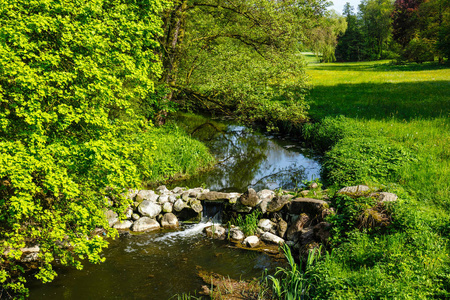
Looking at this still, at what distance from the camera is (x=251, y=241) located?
8.70m

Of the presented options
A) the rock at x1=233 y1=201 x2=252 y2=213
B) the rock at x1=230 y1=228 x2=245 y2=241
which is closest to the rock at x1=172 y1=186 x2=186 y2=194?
the rock at x1=233 y1=201 x2=252 y2=213

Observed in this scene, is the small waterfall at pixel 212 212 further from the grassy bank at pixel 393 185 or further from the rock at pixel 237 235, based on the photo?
the grassy bank at pixel 393 185

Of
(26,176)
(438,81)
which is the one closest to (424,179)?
(26,176)

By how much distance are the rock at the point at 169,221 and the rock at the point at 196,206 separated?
27.1 inches

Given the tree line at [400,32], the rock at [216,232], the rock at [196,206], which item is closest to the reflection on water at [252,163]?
the rock at [196,206]

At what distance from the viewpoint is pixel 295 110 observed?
1484cm

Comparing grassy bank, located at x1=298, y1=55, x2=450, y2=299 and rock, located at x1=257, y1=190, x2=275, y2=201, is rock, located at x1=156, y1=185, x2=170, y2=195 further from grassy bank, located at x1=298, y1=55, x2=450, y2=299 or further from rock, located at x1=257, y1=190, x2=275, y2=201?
A: grassy bank, located at x1=298, y1=55, x2=450, y2=299

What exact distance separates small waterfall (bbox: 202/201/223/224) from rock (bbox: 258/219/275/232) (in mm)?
1460

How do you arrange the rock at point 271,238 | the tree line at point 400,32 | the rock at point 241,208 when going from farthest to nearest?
1. the tree line at point 400,32
2. the rock at point 241,208
3. the rock at point 271,238

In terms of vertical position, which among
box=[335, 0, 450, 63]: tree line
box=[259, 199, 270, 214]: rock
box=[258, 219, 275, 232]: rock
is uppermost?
box=[335, 0, 450, 63]: tree line

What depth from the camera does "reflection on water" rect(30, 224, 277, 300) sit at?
262 inches

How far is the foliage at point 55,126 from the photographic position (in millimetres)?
4969

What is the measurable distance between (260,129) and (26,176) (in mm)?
17231

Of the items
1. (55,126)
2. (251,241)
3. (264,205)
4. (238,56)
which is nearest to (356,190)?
(264,205)
